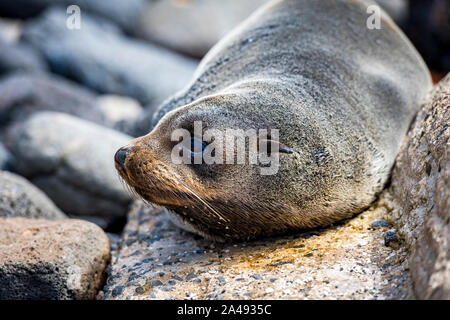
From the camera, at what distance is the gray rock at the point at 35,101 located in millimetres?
6395

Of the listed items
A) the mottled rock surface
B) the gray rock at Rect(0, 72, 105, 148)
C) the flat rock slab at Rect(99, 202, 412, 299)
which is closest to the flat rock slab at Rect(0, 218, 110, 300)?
the flat rock slab at Rect(99, 202, 412, 299)

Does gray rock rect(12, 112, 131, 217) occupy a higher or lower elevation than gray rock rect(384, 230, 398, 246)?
lower

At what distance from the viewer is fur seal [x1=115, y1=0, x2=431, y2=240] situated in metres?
2.97

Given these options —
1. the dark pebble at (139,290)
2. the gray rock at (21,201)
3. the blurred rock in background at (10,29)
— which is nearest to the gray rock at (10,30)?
the blurred rock in background at (10,29)

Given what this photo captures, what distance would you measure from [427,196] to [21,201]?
10.1 ft

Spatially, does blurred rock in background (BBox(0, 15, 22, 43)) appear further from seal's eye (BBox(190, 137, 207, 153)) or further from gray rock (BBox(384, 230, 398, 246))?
gray rock (BBox(384, 230, 398, 246))

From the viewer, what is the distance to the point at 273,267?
287 centimetres

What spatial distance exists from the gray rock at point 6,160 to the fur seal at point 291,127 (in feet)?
6.99

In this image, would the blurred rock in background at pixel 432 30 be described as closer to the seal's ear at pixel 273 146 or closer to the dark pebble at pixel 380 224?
the dark pebble at pixel 380 224

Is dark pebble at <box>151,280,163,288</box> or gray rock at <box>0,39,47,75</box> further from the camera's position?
gray rock at <box>0,39,47,75</box>

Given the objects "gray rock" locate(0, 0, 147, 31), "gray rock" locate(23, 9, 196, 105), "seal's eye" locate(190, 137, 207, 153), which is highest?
"seal's eye" locate(190, 137, 207, 153)

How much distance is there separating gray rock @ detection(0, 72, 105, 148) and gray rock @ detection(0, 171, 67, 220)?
84.0 inches

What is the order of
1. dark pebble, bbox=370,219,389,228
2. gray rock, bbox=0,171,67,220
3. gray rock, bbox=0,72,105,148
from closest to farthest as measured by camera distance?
1. dark pebble, bbox=370,219,389,228
2. gray rock, bbox=0,171,67,220
3. gray rock, bbox=0,72,105,148

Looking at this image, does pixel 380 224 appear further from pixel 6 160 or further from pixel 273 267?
pixel 6 160
